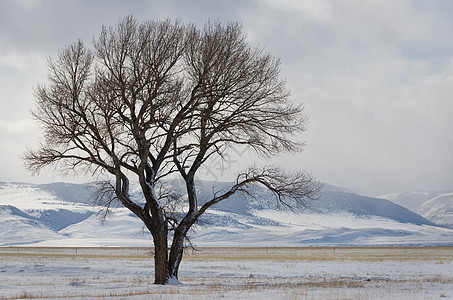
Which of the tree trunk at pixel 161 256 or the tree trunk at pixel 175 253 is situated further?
the tree trunk at pixel 175 253

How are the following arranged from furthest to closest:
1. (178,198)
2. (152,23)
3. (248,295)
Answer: (178,198) → (152,23) → (248,295)

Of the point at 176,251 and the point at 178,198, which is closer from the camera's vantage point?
the point at 176,251

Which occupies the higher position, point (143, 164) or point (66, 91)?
point (66, 91)

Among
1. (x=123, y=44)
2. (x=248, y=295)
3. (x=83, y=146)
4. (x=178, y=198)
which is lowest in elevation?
(x=248, y=295)

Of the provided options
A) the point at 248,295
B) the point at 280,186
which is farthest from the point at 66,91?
the point at 248,295

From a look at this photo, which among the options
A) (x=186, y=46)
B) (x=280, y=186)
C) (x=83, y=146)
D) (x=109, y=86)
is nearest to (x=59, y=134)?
(x=83, y=146)

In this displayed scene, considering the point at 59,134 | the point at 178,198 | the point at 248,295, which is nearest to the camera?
the point at 248,295

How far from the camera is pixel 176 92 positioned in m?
23.3

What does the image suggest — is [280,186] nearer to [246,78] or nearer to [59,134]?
[246,78]

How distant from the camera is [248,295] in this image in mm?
17719

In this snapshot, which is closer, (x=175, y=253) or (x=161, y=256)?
(x=161, y=256)

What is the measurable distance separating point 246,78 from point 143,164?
582 centimetres

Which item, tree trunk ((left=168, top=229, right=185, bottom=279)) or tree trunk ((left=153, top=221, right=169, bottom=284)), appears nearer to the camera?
tree trunk ((left=153, top=221, right=169, bottom=284))

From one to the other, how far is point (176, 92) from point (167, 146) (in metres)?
2.50
